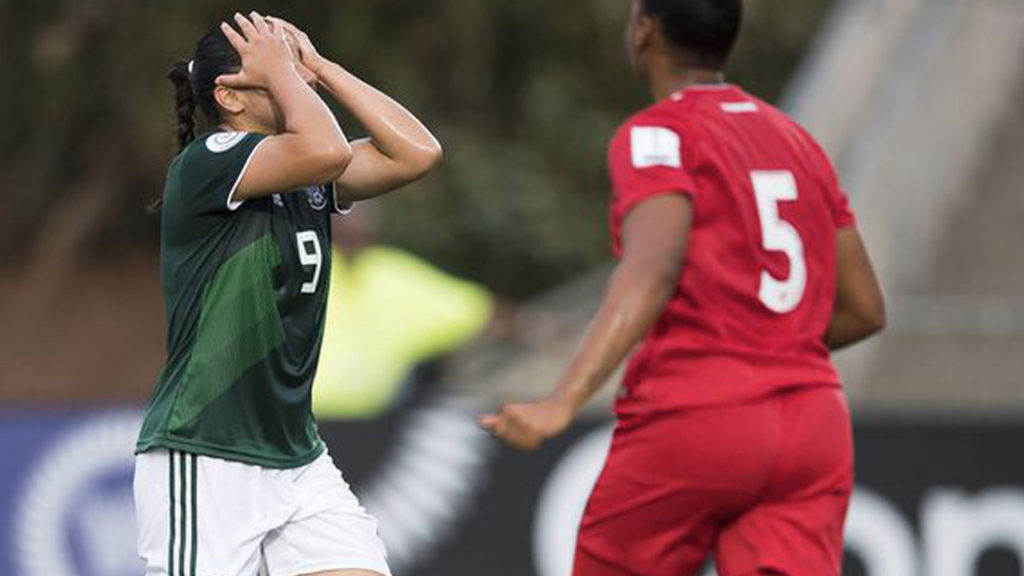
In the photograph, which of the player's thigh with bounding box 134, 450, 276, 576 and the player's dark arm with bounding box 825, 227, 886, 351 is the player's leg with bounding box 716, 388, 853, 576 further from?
the player's thigh with bounding box 134, 450, 276, 576

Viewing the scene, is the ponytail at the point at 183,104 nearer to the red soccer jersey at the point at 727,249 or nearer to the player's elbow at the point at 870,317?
the red soccer jersey at the point at 727,249

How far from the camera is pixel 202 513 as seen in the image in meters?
6.26

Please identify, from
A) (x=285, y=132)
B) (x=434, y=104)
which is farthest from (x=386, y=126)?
(x=434, y=104)

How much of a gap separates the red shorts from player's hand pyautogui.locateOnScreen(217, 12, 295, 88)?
124cm

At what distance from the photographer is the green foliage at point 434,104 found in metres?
19.0

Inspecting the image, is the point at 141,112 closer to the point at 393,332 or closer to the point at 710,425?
the point at 393,332

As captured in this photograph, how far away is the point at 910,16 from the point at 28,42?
753 cm

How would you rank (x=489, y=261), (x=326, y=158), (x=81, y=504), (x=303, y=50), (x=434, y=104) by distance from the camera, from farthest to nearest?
1. (x=489, y=261)
2. (x=434, y=104)
3. (x=81, y=504)
4. (x=303, y=50)
5. (x=326, y=158)

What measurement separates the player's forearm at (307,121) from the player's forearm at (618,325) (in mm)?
763

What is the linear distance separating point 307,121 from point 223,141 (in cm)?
24

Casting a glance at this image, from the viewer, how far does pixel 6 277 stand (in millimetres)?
21203

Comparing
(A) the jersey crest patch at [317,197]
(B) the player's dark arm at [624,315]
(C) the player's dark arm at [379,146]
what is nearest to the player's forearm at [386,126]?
(C) the player's dark arm at [379,146]

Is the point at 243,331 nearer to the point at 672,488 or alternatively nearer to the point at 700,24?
the point at 672,488

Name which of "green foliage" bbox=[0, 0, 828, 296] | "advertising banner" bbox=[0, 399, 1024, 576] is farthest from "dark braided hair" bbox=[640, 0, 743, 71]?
"green foliage" bbox=[0, 0, 828, 296]
